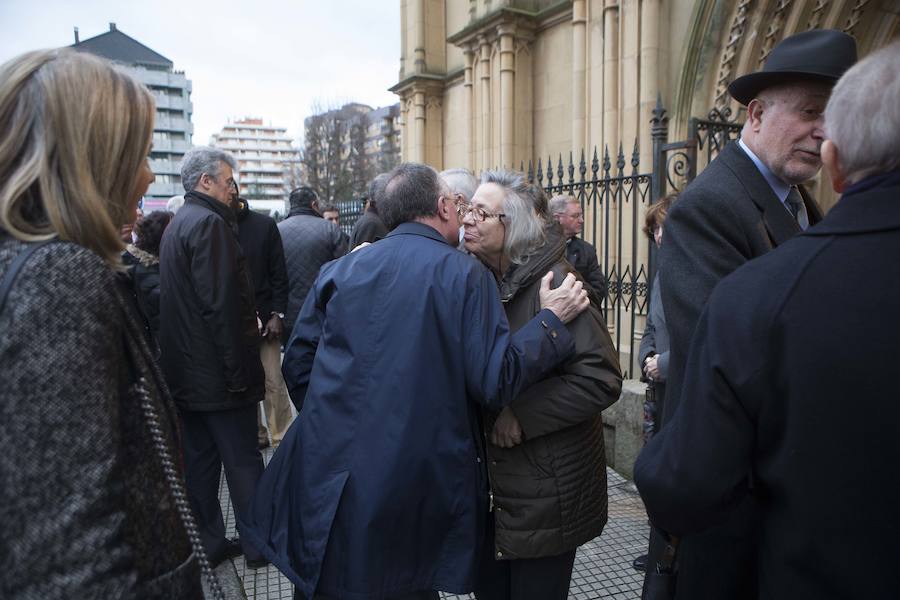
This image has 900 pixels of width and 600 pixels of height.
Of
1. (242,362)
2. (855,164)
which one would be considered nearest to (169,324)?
(242,362)

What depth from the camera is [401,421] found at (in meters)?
1.85

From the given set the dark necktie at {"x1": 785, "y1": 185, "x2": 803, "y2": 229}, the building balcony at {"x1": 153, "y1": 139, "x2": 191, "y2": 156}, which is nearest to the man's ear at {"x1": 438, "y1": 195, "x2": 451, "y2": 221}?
the dark necktie at {"x1": 785, "y1": 185, "x2": 803, "y2": 229}

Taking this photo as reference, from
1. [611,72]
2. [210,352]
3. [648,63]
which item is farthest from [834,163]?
[611,72]

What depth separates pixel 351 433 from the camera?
1.91 metres

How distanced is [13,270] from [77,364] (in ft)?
0.59

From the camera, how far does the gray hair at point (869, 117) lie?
1.05 meters

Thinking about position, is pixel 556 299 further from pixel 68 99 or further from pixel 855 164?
pixel 68 99

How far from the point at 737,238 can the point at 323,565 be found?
1536 millimetres

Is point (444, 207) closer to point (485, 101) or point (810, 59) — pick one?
point (810, 59)

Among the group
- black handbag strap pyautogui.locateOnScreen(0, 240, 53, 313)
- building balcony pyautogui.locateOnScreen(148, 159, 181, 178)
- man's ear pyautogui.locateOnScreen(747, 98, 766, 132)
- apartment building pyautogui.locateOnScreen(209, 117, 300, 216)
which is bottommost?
black handbag strap pyautogui.locateOnScreen(0, 240, 53, 313)

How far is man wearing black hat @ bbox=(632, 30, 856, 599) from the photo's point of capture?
5.41 ft

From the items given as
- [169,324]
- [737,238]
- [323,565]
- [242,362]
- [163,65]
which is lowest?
[323,565]

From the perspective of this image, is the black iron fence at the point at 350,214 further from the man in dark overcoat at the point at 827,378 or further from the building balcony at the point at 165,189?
the building balcony at the point at 165,189

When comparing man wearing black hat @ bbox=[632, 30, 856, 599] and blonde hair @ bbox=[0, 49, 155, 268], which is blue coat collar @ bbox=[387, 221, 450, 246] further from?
blonde hair @ bbox=[0, 49, 155, 268]
